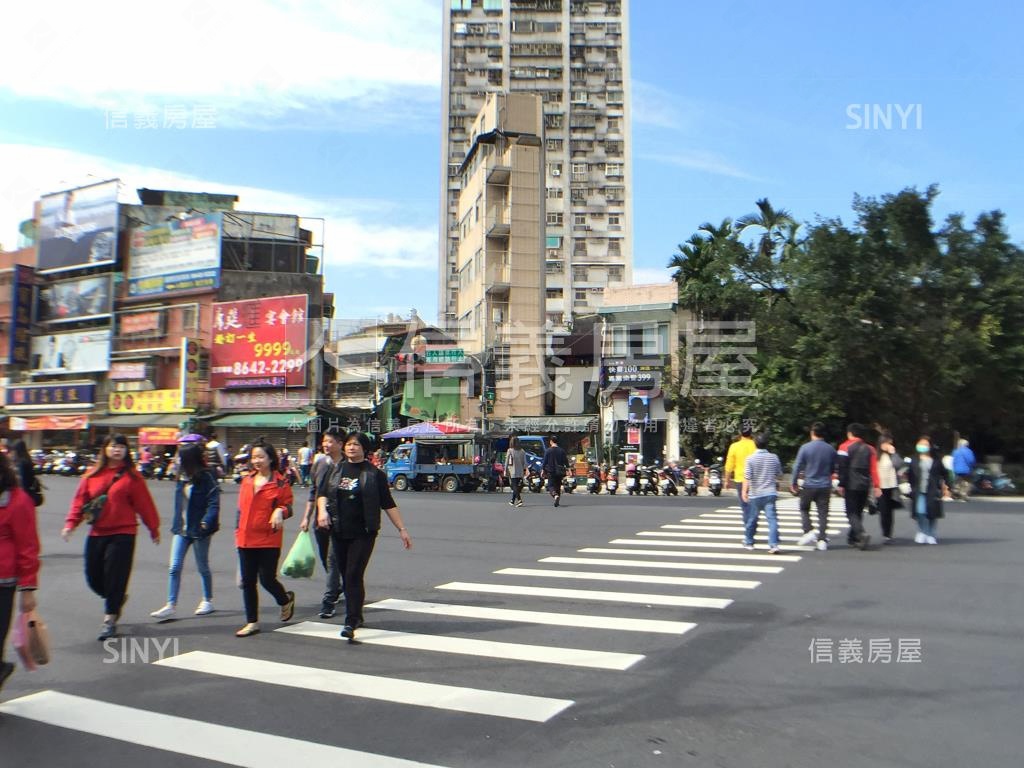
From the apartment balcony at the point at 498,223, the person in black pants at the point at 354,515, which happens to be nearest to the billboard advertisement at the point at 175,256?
the apartment balcony at the point at 498,223

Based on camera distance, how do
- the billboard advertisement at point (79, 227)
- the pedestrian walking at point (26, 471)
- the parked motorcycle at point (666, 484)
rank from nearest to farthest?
the pedestrian walking at point (26, 471) → the parked motorcycle at point (666, 484) → the billboard advertisement at point (79, 227)

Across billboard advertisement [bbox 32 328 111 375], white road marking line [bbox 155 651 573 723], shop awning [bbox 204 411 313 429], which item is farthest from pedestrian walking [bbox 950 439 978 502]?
billboard advertisement [bbox 32 328 111 375]

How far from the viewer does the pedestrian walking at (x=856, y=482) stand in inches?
466

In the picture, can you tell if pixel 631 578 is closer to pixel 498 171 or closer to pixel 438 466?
pixel 438 466

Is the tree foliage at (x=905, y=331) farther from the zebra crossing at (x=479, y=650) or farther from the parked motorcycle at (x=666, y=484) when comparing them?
the zebra crossing at (x=479, y=650)

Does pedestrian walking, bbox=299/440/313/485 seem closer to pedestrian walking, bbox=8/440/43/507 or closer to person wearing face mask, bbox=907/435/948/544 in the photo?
pedestrian walking, bbox=8/440/43/507

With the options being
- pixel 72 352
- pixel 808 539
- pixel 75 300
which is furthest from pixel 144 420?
pixel 808 539

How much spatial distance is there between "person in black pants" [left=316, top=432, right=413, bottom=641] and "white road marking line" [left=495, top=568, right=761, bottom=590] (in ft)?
11.1

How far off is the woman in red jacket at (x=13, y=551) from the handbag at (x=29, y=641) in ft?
0.21

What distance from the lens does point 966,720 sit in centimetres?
486

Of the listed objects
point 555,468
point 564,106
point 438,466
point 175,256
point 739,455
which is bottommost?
point 438,466

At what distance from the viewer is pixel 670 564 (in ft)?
34.9

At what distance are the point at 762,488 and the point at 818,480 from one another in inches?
37.1

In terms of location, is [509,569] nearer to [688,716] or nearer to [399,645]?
[399,645]
